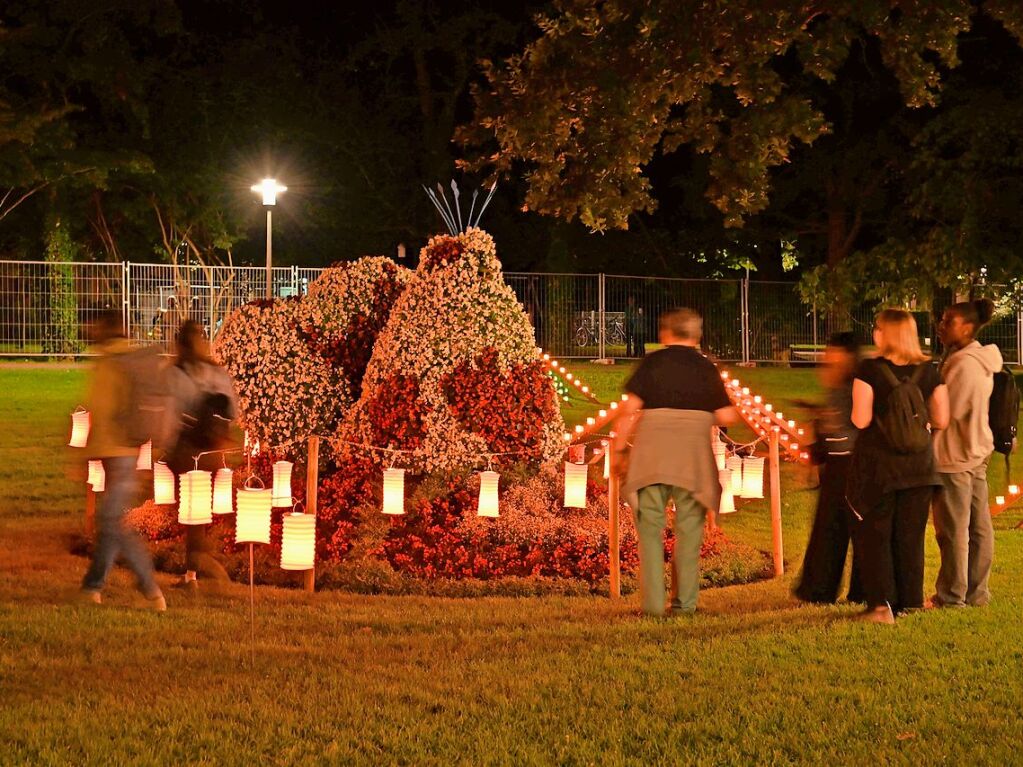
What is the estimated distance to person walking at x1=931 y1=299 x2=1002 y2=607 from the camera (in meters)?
8.63

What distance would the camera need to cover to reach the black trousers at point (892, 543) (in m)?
8.04

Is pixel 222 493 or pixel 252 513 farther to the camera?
pixel 222 493

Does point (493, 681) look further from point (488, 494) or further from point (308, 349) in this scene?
point (308, 349)

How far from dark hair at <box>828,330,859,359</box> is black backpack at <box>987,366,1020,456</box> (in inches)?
57.9

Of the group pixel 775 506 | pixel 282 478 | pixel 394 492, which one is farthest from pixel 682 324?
pixel 282 478

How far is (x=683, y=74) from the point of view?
1345cm

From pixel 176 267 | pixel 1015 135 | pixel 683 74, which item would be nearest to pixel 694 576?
pixel 683 74

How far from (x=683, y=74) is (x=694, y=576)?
6.59 metres

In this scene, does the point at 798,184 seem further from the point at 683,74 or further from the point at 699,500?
the point at 699,500

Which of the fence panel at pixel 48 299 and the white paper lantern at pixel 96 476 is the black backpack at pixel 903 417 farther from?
the fence panel at pixel 48 299

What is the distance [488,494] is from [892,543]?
3.20 metres

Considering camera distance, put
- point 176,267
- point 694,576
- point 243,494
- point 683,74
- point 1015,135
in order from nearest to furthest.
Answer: point 243,494 → point 694,576 → point 683,74 → point 1015,135 → point 176,267

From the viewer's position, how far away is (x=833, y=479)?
28.4 feet

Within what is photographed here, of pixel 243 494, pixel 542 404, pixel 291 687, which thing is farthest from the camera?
pixel 542 404
